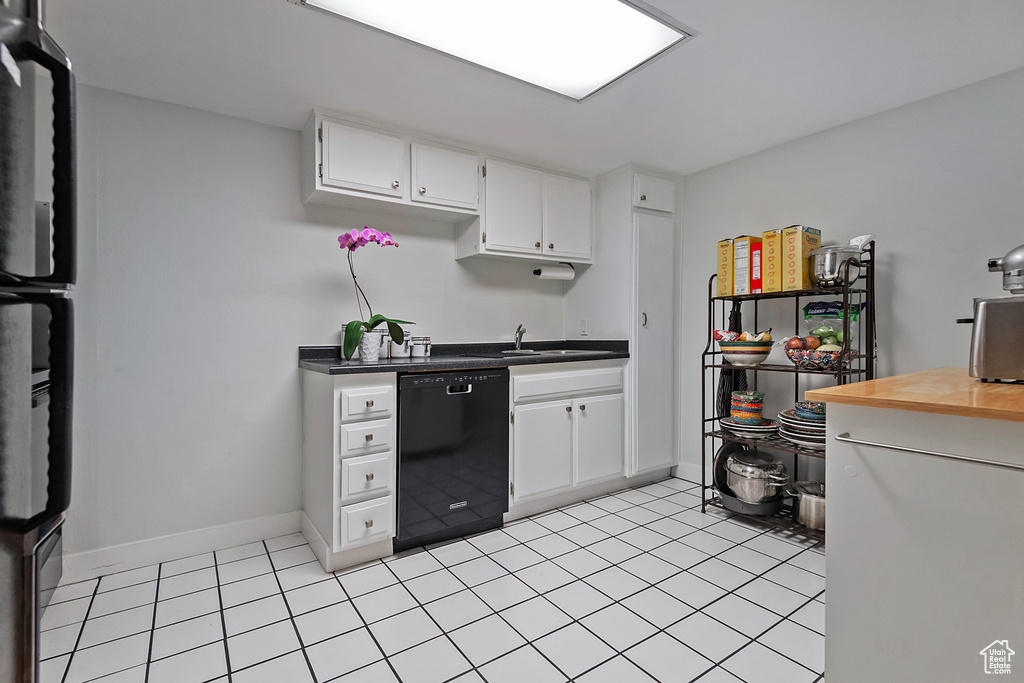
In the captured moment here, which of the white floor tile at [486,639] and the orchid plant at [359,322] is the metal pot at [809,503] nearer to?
the white floor tile at [486,639]

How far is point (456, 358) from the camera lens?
279 cm

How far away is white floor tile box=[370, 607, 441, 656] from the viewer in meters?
1.63

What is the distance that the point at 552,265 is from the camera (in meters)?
3.55

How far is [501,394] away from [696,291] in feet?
5.67

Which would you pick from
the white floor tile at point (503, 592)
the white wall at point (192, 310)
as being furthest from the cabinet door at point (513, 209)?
the white floor tile at point (503, 592)

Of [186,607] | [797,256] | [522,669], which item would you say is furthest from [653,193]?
[186,607]

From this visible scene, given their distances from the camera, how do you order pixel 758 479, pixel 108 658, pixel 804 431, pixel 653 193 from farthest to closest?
1. pixel 653 193
2. pixel 758 479
3. pixel 804 431
4. pixel 108 658

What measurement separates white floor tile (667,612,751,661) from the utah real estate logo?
0.70m

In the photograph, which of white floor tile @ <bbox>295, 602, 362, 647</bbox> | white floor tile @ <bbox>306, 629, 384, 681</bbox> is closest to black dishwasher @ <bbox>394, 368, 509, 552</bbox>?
white floor tile @ <bbox>295, 602, 362, 647</bbox>

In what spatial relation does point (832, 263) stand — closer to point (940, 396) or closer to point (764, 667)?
point (940, 396)

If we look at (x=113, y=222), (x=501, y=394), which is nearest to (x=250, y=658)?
(x=501, y=394)

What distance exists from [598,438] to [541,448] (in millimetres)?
483

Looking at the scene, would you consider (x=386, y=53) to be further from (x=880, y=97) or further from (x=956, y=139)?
(x=956, y=139)

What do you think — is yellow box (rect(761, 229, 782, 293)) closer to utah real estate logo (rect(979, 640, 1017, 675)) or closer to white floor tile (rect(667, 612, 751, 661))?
white floor tile (rect(667, 612, 751, 661))
